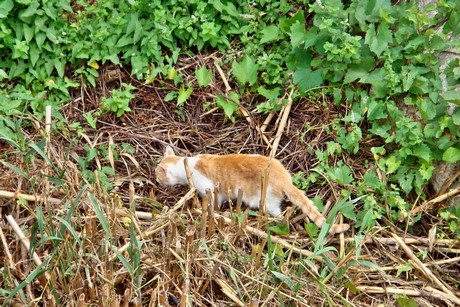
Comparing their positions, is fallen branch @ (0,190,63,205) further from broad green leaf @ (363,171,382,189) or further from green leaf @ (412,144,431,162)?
green leaf @ (412,144,431,162)

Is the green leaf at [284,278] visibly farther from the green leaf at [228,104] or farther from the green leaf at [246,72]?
the green leaf at [246,72]

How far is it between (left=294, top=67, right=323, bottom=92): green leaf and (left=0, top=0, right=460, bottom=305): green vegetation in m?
0.01

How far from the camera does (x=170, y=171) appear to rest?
5.15 meters

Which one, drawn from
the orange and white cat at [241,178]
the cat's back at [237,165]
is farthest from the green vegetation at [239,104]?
the cat's back at [237,165]

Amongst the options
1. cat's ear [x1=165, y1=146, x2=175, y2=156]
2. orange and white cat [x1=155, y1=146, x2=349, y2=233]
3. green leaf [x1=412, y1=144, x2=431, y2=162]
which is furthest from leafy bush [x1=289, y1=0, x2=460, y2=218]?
cat's ear [x1=165, y1=146, x2=175, y2=156]

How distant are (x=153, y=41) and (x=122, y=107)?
0.59 metres

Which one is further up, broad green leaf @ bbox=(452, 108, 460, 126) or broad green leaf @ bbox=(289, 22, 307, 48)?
broad green leaf @ bbox=(289, 22, 307, 48)

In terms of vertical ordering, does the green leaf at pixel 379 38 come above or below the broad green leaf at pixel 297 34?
above

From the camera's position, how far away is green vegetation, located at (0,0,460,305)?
4316 millimetres

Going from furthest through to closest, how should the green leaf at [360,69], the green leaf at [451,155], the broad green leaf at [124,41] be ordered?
the broad green leaf at [124,41], the green leaf at [360,69], the green leaf at [451,155]

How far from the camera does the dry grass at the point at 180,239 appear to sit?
13.5ft

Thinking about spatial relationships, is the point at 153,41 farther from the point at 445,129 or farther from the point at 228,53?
the point at 445,129

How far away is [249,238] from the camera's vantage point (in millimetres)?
4695

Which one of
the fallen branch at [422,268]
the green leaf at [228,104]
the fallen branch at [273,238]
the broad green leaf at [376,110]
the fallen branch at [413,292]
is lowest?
the fallen branch at [413,292]
